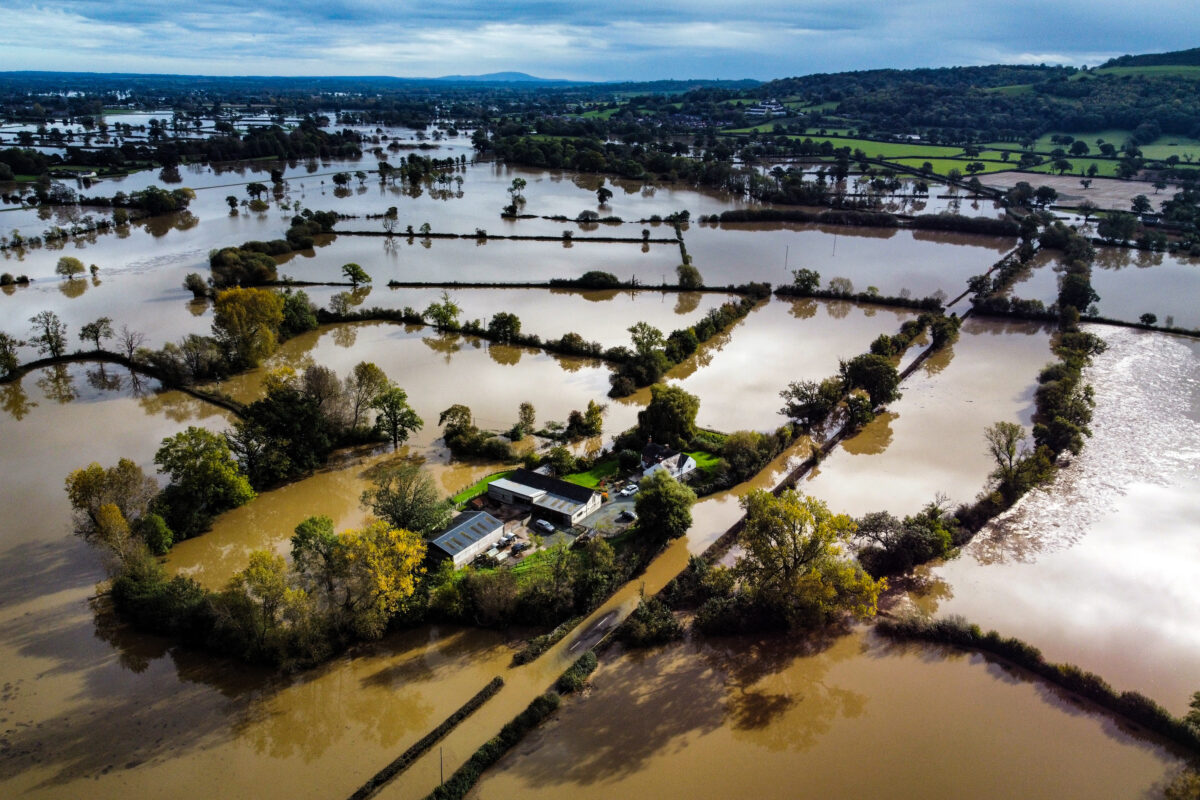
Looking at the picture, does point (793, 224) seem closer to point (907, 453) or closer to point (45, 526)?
point (907, 453)

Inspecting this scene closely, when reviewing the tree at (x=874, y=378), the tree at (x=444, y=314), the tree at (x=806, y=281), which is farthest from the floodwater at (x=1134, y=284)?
the tree at (x=444, y=314)

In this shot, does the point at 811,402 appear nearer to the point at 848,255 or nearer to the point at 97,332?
the point at 848,255

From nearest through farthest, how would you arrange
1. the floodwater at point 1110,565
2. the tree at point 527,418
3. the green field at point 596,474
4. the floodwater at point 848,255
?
1. the floodwater at point 1110,565
2. the green field at point 596,474
3. the tree at point 527,418
4. the floodwater at point 848,255

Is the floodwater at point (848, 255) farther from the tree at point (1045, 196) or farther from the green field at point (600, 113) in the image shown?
the green field at point (600, 113)

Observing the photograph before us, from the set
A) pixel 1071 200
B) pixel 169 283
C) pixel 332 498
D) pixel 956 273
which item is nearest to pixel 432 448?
pixel 332 498

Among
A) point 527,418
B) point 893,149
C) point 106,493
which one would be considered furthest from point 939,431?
point 893,149

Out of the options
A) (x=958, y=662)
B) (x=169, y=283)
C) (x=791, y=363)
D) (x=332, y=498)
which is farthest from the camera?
(x=169, y=283)
